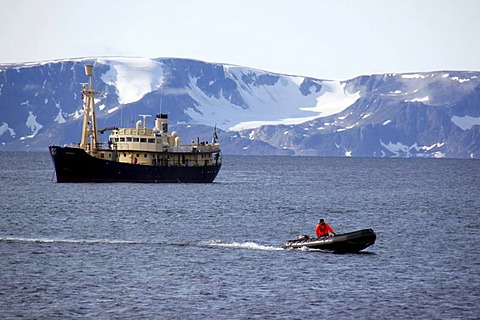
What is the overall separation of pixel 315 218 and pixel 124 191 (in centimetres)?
3932

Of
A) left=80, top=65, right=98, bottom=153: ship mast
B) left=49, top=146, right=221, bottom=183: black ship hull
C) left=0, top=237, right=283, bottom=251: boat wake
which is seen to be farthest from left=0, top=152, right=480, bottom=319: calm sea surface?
left=80, top=65, right=98, bottom=153: ship mast

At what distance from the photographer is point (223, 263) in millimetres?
65812

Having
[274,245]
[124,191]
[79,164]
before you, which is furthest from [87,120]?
[274,245]

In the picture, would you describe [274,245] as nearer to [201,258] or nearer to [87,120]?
[201,258]

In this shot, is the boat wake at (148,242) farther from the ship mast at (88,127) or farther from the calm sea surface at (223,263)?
the ship mast at (88,127)

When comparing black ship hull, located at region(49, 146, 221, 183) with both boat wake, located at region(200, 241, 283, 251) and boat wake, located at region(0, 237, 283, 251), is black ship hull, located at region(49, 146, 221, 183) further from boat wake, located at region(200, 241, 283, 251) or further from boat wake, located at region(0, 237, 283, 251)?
boat wake, located at region(200, 241, 283, 251)

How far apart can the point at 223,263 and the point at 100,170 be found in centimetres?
8240

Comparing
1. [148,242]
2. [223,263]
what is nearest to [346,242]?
[223,263]

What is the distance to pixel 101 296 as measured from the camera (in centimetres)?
5378

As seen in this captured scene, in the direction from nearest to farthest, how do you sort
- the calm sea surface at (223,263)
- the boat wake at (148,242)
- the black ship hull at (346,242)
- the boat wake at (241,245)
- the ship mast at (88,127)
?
the calm sea surface at (223,263) < the black ship hull at (346,242) < the boat wake at (241,245) < the boat wake at (148,242) < the ship mast at (88,127)

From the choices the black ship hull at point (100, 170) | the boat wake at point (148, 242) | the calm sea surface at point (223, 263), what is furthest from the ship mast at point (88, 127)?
the boat wake at point (148, 242)

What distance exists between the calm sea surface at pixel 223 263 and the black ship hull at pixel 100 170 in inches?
985

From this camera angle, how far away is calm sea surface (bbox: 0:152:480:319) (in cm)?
5188

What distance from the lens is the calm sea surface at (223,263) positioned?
170 ft
